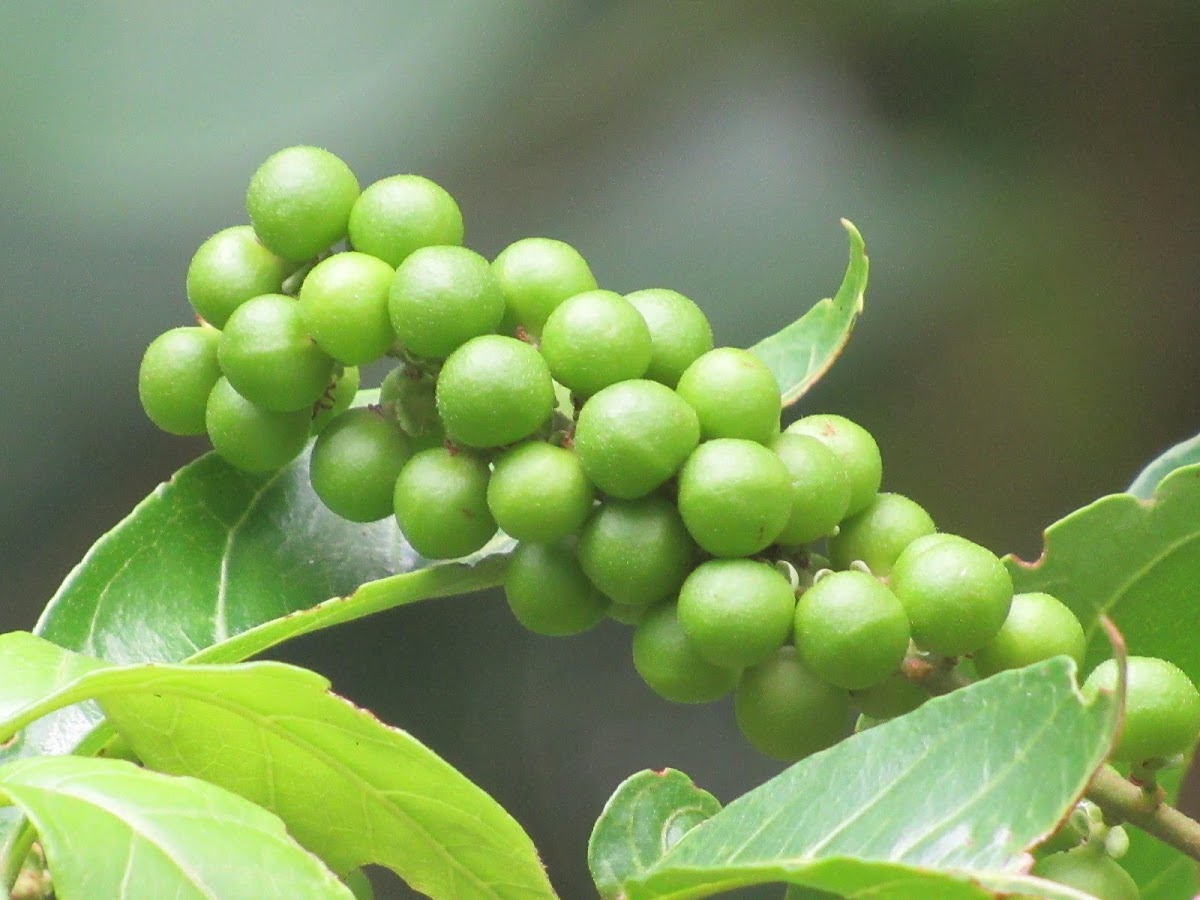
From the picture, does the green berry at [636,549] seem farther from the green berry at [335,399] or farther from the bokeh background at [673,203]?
the bokeh background at [673,203]

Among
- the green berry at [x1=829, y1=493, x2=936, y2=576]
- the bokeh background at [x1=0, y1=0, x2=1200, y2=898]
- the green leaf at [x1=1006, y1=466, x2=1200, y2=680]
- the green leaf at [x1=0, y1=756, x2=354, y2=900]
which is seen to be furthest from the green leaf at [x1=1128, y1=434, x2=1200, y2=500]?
the bokeh background at [x1=0, y1=0, x2=1200, y2=898]

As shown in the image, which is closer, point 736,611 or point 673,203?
point 736,611

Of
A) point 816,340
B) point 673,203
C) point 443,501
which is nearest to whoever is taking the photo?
point 443,501

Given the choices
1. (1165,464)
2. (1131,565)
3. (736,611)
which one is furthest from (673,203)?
(736,611)

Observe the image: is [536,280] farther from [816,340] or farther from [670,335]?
[816,340]

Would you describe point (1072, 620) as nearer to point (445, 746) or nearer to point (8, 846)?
point (8, 846)

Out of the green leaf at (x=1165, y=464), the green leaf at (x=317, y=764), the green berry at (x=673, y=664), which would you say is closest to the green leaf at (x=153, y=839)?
the green leaf at (x=317, y=764)
